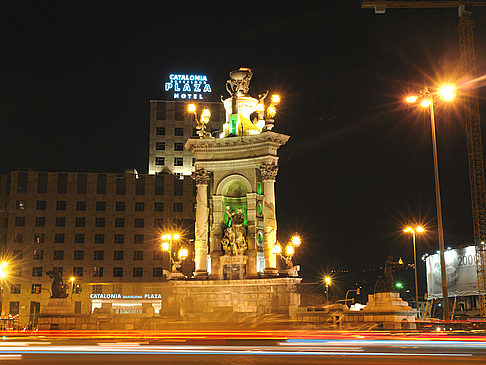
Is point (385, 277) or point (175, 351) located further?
point (385, 277)

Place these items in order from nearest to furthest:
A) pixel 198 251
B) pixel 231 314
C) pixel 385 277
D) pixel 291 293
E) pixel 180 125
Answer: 1. pixel 385 277
2. pixel 231 314
3. pixel 291 293
4. pixel 198 251
5. pixel 180 125

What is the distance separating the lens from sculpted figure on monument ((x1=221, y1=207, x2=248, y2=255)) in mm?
46144

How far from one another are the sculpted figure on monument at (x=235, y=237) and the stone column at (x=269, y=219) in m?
1.93

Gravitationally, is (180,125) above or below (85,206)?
above

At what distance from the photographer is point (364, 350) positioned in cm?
1900

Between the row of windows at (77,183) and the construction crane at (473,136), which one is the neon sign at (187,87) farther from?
the construction crane at (473,136)

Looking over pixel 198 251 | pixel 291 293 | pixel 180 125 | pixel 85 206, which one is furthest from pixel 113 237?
pixel 291 293

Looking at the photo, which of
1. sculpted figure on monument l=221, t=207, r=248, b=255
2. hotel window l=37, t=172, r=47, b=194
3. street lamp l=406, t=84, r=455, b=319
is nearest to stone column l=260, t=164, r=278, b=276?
sculpted figure on monument l=221, t=207, r=248, b=255

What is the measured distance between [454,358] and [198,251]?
3202cm

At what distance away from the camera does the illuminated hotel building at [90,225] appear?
Answer: 284ft

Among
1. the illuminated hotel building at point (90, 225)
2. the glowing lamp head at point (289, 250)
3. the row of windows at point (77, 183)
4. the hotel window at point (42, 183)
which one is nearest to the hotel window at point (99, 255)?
the illuminated hotel building at point (90, 225)

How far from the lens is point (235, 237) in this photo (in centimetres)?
4641

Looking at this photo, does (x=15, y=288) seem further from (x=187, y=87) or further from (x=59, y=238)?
(x=187, y=87)

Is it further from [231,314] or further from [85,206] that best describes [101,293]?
[231,314]
